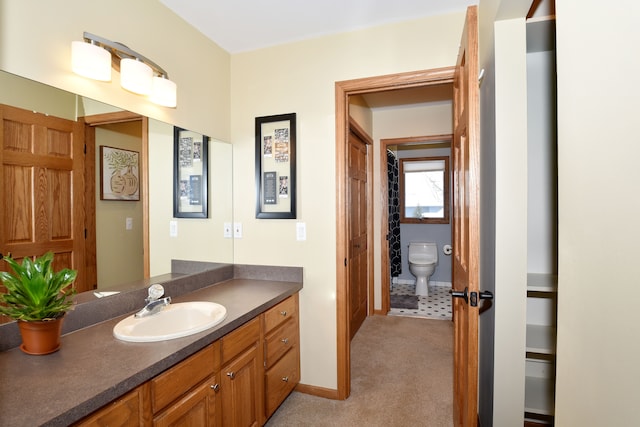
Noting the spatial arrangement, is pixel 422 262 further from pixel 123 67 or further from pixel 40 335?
pixel 40 335

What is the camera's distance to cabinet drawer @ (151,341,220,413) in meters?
1.13

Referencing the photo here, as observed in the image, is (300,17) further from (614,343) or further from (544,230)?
(614,343)

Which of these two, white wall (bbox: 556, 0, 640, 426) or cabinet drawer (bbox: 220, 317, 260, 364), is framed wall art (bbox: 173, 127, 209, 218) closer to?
cabinet drawer (bbox: 220, 317, 260, 364)

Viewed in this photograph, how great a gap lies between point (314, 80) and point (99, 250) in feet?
5.59

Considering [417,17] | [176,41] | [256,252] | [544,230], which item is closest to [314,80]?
[417,17]

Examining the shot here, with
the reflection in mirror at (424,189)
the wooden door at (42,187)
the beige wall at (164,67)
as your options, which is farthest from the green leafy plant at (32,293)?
the reflection in mirror at (424,189)

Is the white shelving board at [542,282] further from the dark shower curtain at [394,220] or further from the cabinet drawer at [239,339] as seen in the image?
the dark shower curtain at [394,220]

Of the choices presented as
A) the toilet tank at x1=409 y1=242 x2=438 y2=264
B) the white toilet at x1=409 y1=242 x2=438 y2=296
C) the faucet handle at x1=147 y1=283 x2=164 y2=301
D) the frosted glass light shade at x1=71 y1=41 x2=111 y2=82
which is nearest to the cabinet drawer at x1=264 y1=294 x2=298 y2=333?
the faucet handle at x1=147 y1=283 x2=164 y2=301

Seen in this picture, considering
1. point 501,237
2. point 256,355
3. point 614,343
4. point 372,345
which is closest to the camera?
point 614,343

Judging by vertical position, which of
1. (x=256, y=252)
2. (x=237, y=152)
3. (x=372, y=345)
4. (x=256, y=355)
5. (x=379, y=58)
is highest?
(x=379, y=58)

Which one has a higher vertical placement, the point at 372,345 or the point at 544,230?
the point at 544,230

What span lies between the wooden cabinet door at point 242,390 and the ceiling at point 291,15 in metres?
1.98

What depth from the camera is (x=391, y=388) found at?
7.88 feet

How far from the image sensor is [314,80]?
229cm
